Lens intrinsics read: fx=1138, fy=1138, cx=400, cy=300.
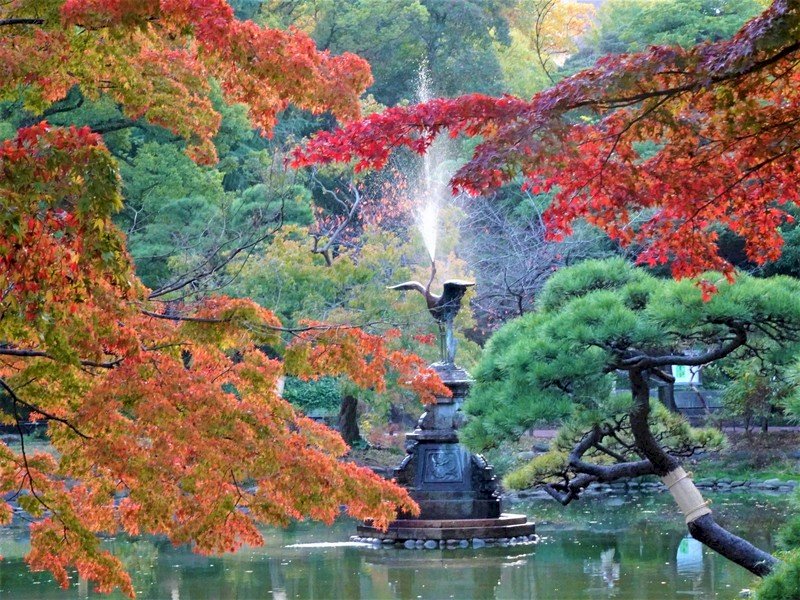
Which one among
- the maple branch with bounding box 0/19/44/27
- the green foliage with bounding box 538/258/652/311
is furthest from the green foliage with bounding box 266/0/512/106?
the maple branch with bounding box 0/19/44/27

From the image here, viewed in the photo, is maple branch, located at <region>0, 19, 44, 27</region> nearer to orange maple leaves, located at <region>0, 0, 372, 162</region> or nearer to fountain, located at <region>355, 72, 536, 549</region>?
orange maple leaves, located at <region>0, 0, 372, 162</region>

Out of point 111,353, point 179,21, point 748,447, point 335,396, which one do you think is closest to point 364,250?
point 335,396

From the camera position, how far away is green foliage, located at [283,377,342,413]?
22406 mm

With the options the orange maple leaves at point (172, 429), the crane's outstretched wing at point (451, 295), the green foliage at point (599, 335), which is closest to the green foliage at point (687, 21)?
the crane's outstretched wing at point (451, 295)

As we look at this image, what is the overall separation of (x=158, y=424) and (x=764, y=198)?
10.9 ft

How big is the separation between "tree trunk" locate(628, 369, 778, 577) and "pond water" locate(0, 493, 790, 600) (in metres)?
2.59

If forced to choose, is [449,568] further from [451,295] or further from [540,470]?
[451,295]

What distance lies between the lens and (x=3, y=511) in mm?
6465

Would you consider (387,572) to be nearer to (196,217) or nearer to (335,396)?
(196,217)

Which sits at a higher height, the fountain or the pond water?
the fountain

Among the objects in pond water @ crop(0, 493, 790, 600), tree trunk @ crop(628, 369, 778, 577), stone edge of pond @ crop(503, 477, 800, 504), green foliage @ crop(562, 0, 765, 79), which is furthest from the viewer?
green foliage @ crop(562, 0, 765, 79)

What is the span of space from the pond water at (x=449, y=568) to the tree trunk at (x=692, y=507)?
8.48 ft

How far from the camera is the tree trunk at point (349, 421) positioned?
2208 centimetres

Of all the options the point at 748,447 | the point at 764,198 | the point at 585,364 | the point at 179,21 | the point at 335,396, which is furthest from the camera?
the point at 335,396
